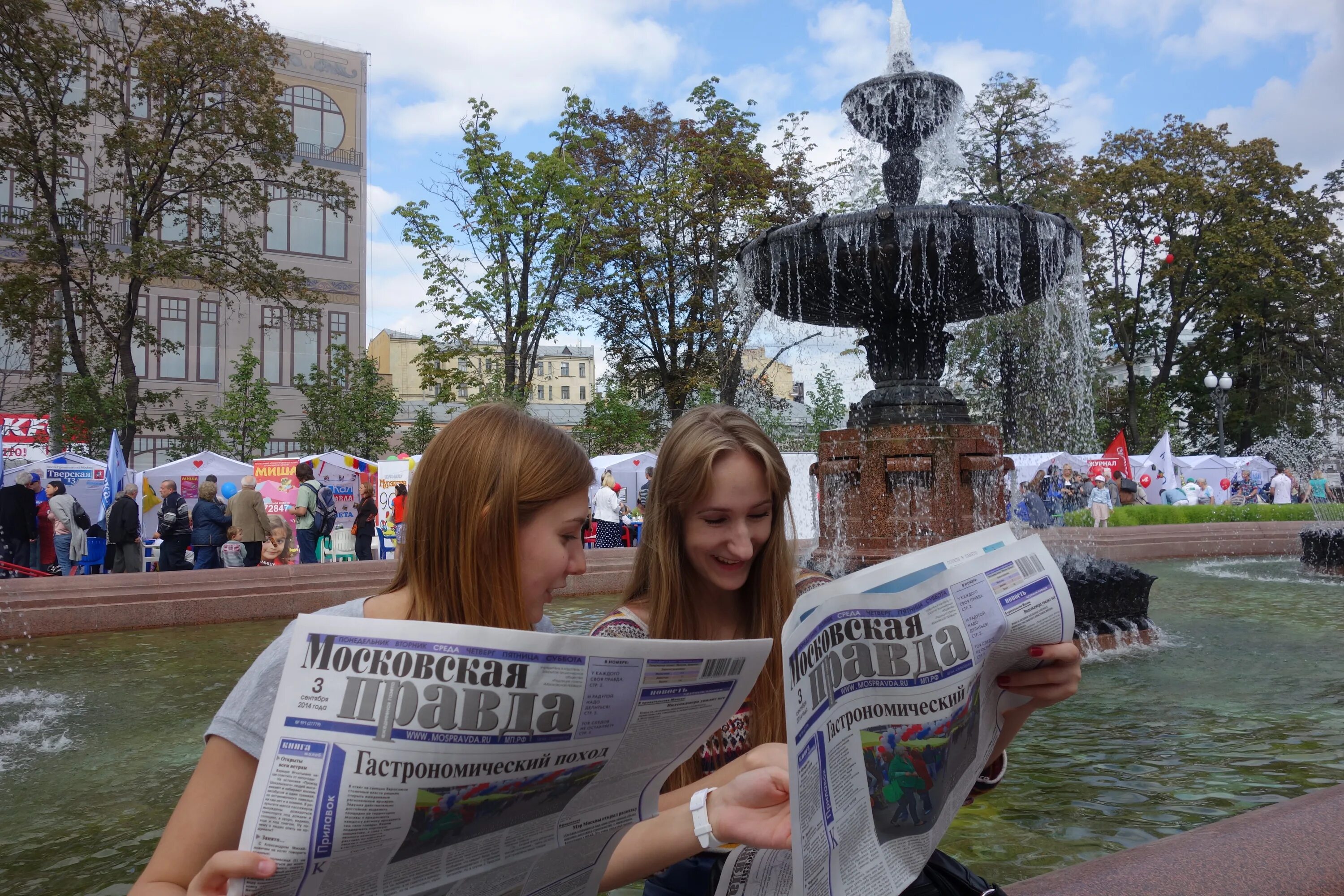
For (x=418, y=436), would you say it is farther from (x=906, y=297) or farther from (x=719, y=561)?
(x=719, y=561)

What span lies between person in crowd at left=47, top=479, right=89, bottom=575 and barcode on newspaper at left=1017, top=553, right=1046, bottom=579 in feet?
45.3

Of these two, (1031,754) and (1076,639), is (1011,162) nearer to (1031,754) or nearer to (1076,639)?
(1076,639)

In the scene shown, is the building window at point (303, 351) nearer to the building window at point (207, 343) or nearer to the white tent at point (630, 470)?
the building window at point (207, 343)

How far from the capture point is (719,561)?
209cm

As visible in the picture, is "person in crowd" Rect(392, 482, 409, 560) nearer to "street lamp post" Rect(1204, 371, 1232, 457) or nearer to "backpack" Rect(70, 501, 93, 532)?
"backpack" Rect(70, 501, 93, 532)

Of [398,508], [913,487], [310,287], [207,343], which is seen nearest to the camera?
[913,487]

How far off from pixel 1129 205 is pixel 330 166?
29930mm

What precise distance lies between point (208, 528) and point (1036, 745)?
1015 centimetres

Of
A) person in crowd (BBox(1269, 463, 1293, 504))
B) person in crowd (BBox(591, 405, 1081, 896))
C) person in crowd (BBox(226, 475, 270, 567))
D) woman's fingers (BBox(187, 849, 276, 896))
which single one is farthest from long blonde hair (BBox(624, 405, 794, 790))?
person in crowd (BBox(1269, 463, 1293, 504))

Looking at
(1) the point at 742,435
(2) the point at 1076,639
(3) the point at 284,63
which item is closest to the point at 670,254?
(3) the point at 284,63

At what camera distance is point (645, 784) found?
150 centimetres

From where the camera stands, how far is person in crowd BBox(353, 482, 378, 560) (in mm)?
13984

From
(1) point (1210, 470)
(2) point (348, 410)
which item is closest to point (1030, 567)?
(1) point (1210, 470)

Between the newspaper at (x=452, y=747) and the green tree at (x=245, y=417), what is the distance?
96.9 feet
